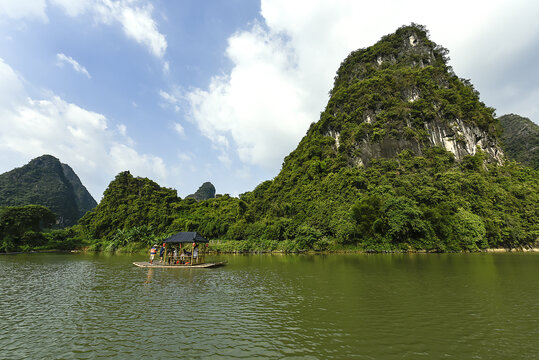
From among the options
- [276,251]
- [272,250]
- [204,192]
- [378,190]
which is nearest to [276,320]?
[276,251]

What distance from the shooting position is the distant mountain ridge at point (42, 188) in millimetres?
90594

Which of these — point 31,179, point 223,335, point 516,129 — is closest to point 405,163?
point 223,335

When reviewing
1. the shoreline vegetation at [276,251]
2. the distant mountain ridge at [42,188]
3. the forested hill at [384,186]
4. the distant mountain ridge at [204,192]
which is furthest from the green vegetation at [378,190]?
the distant mountain ridge at [204,192]

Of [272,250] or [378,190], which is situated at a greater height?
[378,190]

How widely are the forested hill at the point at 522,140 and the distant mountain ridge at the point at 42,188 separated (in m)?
154

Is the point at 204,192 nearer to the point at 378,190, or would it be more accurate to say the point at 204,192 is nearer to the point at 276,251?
the point at 276,251

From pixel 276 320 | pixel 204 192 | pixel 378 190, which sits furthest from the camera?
pixel 204 192

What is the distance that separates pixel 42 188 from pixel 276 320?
427 ft

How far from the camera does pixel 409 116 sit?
5959cm

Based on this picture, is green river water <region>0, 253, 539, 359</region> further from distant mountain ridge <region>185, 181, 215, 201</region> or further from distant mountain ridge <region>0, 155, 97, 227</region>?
distant mountain ridge <region>185, 181, 215, 201</region>

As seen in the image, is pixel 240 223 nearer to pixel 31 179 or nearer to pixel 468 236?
pixel 468 236

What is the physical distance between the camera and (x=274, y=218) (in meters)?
51.8

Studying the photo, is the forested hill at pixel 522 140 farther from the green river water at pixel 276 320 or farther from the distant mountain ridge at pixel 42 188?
the distant mountain ridge at pixel 42 188

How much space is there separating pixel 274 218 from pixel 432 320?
1747 inches
